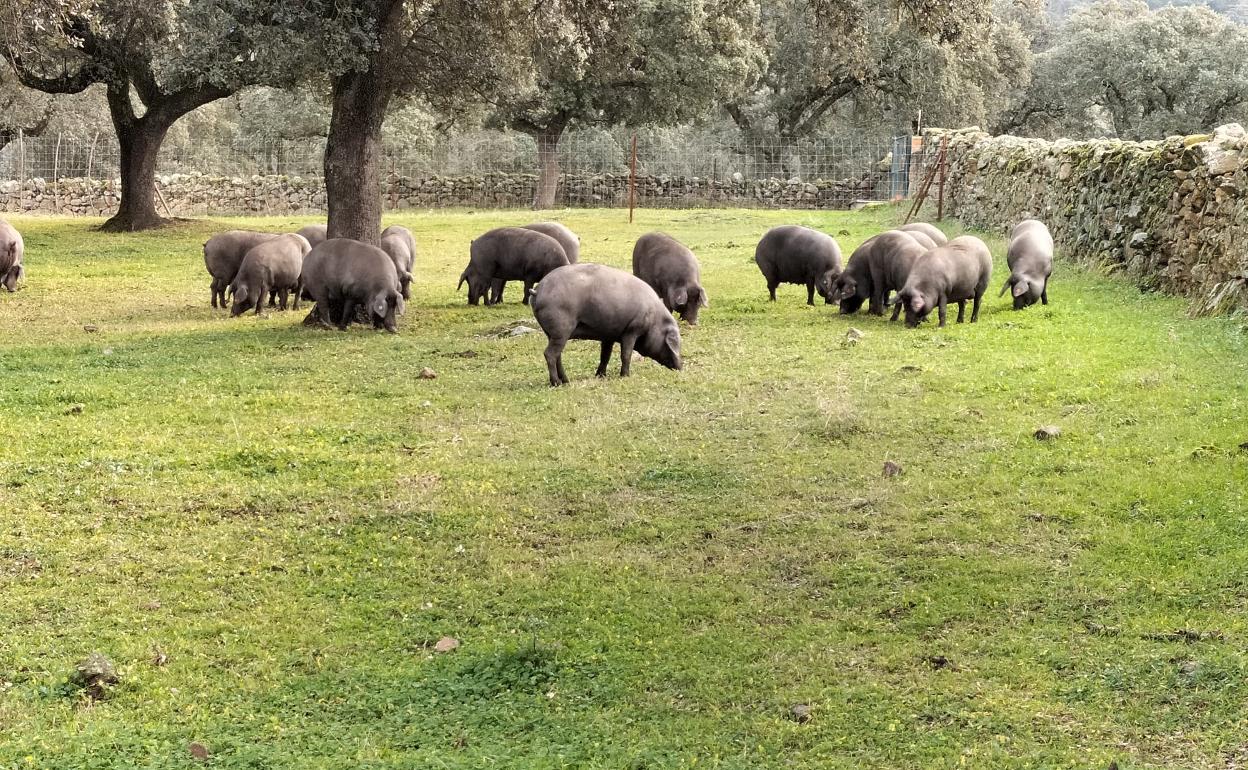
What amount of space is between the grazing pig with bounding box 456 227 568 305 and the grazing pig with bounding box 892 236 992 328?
4.45 m

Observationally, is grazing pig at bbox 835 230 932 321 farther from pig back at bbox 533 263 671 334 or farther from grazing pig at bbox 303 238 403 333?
grazing pig at bbox 303 238 403 333

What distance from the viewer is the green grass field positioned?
5273mm

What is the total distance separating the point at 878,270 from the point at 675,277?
2520 mm

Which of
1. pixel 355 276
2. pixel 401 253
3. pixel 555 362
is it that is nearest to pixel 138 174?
pixel 401 253

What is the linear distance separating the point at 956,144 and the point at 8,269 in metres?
19.6

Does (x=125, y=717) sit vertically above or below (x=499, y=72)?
below

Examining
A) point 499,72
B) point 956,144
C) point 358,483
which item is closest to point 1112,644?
point 358,483

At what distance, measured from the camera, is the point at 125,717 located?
5.41 m

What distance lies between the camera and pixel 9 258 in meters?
18.7

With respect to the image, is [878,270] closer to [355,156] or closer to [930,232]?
[930,232]

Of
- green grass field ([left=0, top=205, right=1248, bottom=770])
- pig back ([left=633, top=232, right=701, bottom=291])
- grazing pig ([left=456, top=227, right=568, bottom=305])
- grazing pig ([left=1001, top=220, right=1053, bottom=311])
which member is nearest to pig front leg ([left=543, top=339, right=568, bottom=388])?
green grass field ([left=0, top=205, right=1248, bottom=770])

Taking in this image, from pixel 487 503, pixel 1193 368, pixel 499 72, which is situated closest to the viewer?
pixel 487 503

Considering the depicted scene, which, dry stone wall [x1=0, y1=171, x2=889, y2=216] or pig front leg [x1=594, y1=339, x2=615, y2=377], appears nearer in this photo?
pig front leg [x1=594, y1=339, x2=615, y2=377]

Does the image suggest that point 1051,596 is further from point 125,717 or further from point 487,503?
point 125,717
